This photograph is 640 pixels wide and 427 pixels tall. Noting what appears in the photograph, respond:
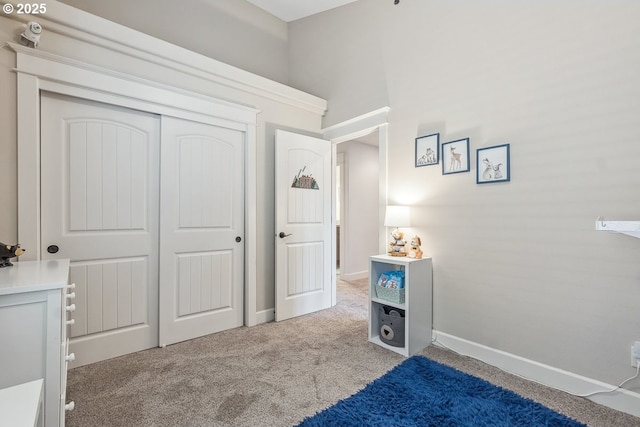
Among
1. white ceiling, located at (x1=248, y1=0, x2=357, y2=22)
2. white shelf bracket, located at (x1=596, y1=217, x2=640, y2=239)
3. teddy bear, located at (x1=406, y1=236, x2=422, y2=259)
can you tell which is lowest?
teddy bear, located at (x1=406, y1=236, x2=422, y2=259)

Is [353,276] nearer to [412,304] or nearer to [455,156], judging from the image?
[412,304]

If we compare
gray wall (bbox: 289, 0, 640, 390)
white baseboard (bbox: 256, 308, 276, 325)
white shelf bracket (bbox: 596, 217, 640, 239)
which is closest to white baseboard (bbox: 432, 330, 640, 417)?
gray wall (bbox: 289, 0, 640, 390)

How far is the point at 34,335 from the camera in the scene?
112 cm

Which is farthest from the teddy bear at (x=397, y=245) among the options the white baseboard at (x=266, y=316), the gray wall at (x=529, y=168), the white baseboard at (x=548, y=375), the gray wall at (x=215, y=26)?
the gray wall at (x=215, y=26)

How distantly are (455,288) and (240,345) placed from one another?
70.2 inches

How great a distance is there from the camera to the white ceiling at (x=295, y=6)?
3291 millimetres

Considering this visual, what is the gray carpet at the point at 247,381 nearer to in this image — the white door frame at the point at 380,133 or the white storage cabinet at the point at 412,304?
the white storage cabinet at the point at 412,304

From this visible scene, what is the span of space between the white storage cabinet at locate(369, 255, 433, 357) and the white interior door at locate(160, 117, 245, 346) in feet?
4.15

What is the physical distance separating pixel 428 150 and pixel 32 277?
8.44 feet

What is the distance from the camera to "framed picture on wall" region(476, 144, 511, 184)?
2070 mm

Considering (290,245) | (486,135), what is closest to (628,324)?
(486,135)

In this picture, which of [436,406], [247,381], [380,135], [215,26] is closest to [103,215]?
[247,381]

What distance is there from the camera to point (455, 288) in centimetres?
238

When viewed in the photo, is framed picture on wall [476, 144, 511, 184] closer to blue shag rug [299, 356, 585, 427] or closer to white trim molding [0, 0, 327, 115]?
blue shag rug [299, 356, 585, 427]
